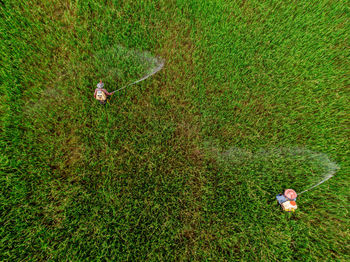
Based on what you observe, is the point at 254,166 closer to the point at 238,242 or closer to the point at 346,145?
the point at 238,242

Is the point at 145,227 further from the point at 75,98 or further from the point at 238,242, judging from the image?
the point at 75,98

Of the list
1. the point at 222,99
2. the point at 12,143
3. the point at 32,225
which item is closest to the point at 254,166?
the point at 222,99

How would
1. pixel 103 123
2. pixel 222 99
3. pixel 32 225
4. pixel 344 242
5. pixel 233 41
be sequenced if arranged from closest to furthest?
pixel 32 225 → pixel 344 242 → pixel 103 123 → pixel 222 99 → pixel 233 41

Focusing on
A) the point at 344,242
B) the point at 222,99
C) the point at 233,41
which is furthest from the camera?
the point at 233,41

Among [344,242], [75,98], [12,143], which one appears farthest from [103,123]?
[344,242]

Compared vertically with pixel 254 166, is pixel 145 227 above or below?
below

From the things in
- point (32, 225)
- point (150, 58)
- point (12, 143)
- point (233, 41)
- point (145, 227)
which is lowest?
point (32, 225)

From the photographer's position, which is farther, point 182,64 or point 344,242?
point 182,64
